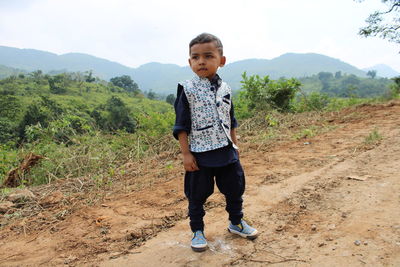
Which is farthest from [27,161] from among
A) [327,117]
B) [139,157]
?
[327,117]

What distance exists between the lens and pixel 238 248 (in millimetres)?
1898

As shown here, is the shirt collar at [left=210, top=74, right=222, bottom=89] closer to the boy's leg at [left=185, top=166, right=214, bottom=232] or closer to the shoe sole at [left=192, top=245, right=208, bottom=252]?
the boy's leg at [left=185, top=166, right=214, bottom=232]

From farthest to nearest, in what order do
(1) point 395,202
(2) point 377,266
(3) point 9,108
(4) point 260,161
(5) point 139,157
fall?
(3) point 9,108, (5) point 139,157, (4) point 260,161, (1) point 395,202, (2) point 377,266

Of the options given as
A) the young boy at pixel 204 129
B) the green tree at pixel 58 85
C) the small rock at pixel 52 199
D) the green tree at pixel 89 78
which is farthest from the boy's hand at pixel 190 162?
the green tree at pixel 89 78

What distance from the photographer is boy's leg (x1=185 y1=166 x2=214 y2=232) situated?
185cm

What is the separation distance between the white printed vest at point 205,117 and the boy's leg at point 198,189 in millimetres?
155

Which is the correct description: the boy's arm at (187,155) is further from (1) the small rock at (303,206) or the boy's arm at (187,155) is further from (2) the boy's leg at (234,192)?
(1) the small rock at (303,206)

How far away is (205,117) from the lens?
6.01 feet

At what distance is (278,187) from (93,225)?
1.67 metres

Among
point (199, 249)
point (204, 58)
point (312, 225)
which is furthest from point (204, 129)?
point (312, 225)

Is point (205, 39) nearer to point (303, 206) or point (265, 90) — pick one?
point (303, 206)

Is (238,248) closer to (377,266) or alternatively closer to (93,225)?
(377,266)

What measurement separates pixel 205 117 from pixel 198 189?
0.44 m

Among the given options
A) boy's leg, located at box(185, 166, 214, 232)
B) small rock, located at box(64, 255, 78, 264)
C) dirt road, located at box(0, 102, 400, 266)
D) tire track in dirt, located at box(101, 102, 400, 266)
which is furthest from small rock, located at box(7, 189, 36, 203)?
boy's leg, located at box(185, 166, 214, 232)
